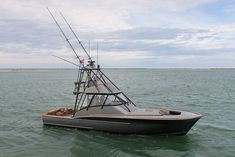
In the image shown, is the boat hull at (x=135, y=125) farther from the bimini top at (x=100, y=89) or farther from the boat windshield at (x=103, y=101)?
the bimini top at (x=100, y=89)

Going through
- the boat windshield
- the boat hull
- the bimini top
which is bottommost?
the boat hull

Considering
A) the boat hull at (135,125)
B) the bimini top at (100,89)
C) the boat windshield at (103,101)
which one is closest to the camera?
the boat hull at (135,125)

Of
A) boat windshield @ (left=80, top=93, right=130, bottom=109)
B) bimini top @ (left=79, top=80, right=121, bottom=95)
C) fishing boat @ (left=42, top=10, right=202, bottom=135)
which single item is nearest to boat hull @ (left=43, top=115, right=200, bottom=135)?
fishing boat @ (left=42, top=10, right=202, bottom=135)

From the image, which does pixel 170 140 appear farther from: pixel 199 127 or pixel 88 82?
pixel 88 82

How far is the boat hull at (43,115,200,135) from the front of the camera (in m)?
15.8

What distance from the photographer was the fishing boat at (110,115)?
15836 millimetres

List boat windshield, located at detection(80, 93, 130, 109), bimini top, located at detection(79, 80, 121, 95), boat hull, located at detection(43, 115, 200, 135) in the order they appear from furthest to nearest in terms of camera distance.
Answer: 1. bimini top, located at detection(79, 80, 121, 95)
2. boat windshield, located at detection(80, 93, 130, 109)
3. boat hull, located at detection(43, 115, 200, 135)

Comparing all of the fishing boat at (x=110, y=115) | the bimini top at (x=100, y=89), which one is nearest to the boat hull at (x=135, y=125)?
the fishing boat at (x=110, y=115)

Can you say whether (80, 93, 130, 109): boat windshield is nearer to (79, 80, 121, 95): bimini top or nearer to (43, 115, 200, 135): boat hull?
(79, 80, 121, 95): bimini top

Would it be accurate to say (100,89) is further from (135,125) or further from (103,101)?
(135,125)

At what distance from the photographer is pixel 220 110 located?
25422 millimetres

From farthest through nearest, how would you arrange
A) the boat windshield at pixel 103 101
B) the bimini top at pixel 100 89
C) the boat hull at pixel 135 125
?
the bimini top at pixel 100 89 < the boat windshield at pixel 103 101 < the boat hull at pixel 135 125

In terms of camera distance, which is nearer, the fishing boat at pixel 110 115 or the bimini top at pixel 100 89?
the fishing boat at pixel 110 115

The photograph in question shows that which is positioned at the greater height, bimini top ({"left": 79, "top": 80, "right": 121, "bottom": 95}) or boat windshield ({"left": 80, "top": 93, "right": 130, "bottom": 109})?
bimini top ({"left": 79, "top": 80, "right": 121, "bottom": 95})
